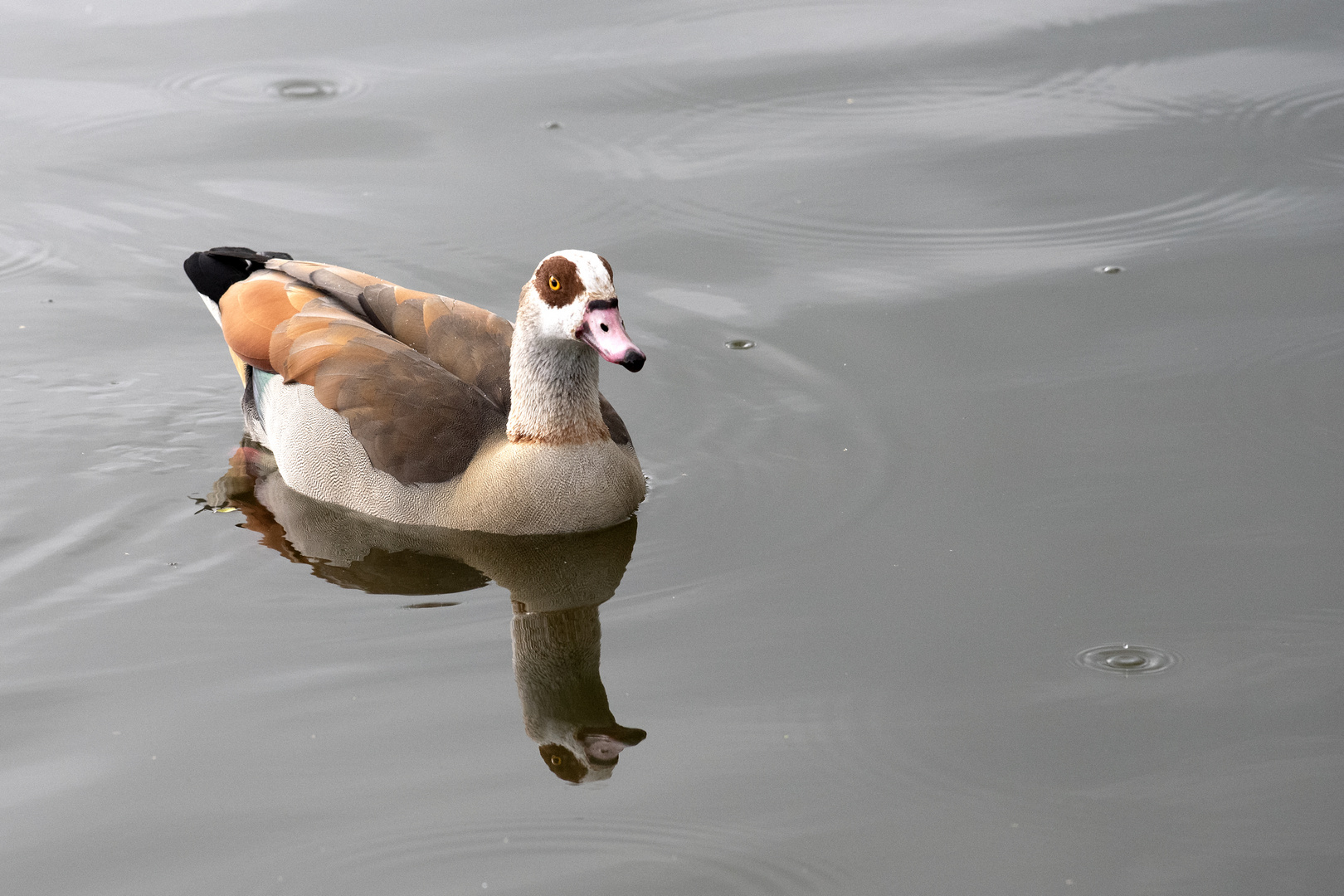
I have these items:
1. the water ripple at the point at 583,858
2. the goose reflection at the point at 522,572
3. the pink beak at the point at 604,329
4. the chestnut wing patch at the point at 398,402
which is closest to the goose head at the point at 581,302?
the pink beak at the point at 604,329

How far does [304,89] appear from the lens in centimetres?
1130

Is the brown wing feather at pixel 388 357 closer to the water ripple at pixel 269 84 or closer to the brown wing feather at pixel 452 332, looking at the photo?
the brown wing feather at pixel 452 332

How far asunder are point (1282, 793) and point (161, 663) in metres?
3.80

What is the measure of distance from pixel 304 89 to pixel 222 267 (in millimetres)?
3736

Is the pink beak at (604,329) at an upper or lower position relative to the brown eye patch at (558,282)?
lower

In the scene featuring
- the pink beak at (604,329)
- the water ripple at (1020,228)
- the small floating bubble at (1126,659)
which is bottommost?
the small floating bubble at (1126,659)

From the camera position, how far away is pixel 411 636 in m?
6.02

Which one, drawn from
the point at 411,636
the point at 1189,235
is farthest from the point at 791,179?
the point at 411,636

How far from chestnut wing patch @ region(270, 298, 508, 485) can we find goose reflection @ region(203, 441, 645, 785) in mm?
303

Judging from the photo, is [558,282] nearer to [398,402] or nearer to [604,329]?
[604,329]

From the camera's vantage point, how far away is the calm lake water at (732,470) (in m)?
5.00

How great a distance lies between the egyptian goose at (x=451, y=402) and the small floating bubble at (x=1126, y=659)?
79.6 inches

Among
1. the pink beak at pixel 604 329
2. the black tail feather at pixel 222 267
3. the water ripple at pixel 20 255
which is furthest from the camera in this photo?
the water ripple at pixel 20 255

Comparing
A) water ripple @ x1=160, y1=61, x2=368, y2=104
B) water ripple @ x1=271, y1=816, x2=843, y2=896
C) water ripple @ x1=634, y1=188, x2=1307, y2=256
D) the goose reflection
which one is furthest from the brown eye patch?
water ripple @ x1=160, y1=61, x2=368, y2=104
